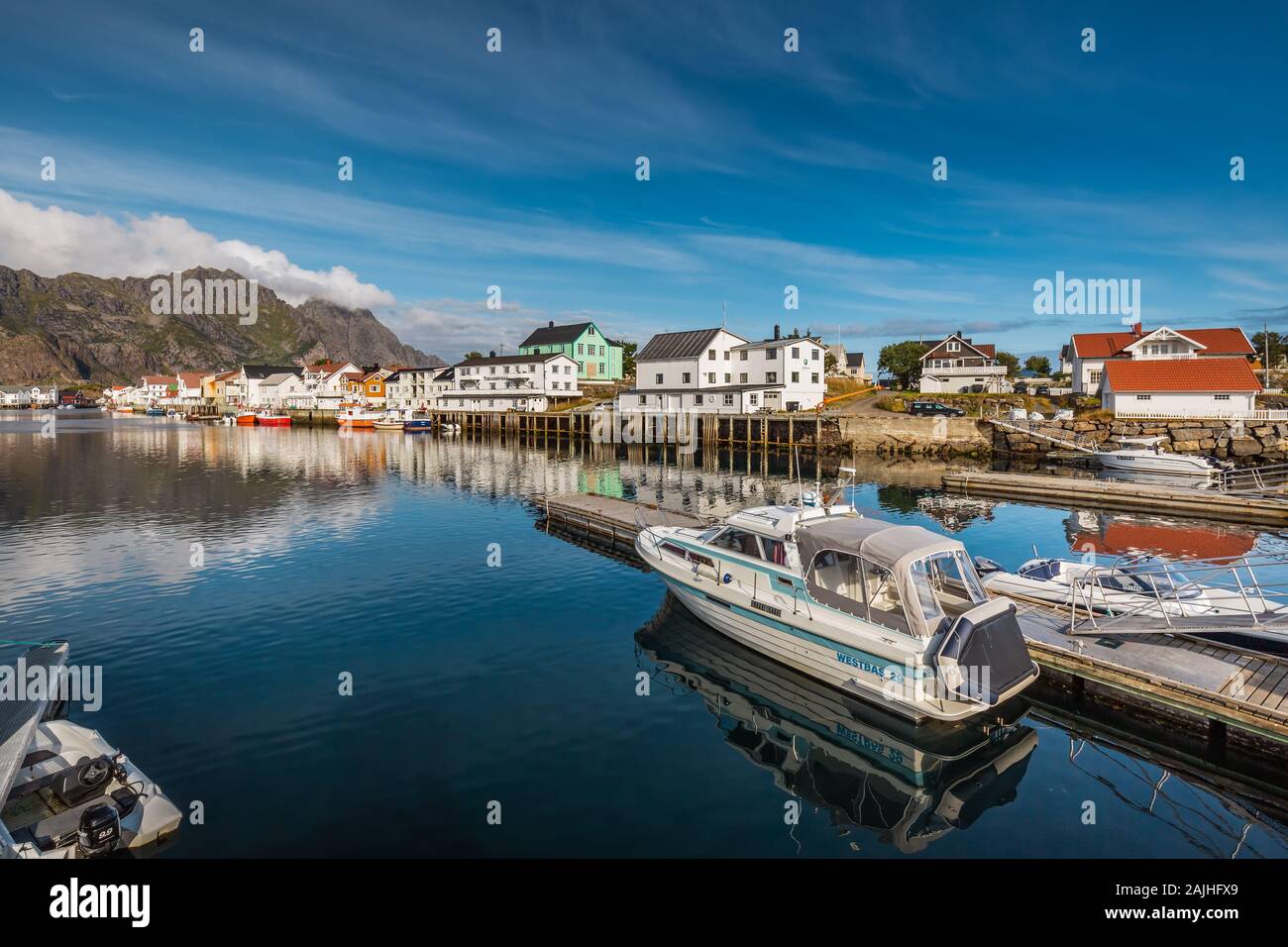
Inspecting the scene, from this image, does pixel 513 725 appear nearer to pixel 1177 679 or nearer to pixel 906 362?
pixel 1177 679

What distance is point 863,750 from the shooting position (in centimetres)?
1278

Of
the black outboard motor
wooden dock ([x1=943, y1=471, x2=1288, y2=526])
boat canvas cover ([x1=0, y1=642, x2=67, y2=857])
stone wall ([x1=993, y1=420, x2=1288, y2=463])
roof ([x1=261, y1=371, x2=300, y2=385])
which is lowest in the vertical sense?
the black outboard motor

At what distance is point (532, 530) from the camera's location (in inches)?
1238

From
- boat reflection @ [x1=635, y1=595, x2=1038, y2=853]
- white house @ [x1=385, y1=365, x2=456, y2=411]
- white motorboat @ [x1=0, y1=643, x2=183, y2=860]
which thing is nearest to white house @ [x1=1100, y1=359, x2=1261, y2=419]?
boat reflection @ [x1=635, y1=595, x2=1038, y2=853]

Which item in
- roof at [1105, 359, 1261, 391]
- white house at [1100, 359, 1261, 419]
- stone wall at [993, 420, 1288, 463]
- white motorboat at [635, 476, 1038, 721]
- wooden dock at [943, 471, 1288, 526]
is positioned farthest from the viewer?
roof at [1105, 359, 1261, 391]

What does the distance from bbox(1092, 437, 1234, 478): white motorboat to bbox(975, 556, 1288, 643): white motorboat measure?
28.3 meters

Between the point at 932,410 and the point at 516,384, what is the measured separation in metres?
66.7

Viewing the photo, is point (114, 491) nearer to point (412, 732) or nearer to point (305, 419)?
point (412, 732)

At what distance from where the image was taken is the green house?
120 m

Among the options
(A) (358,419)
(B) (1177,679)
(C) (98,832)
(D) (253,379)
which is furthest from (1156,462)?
(D) (253,379)

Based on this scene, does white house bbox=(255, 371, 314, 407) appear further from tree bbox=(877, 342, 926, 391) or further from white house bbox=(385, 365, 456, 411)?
tree bbox=(877, 342, 926, 391)
